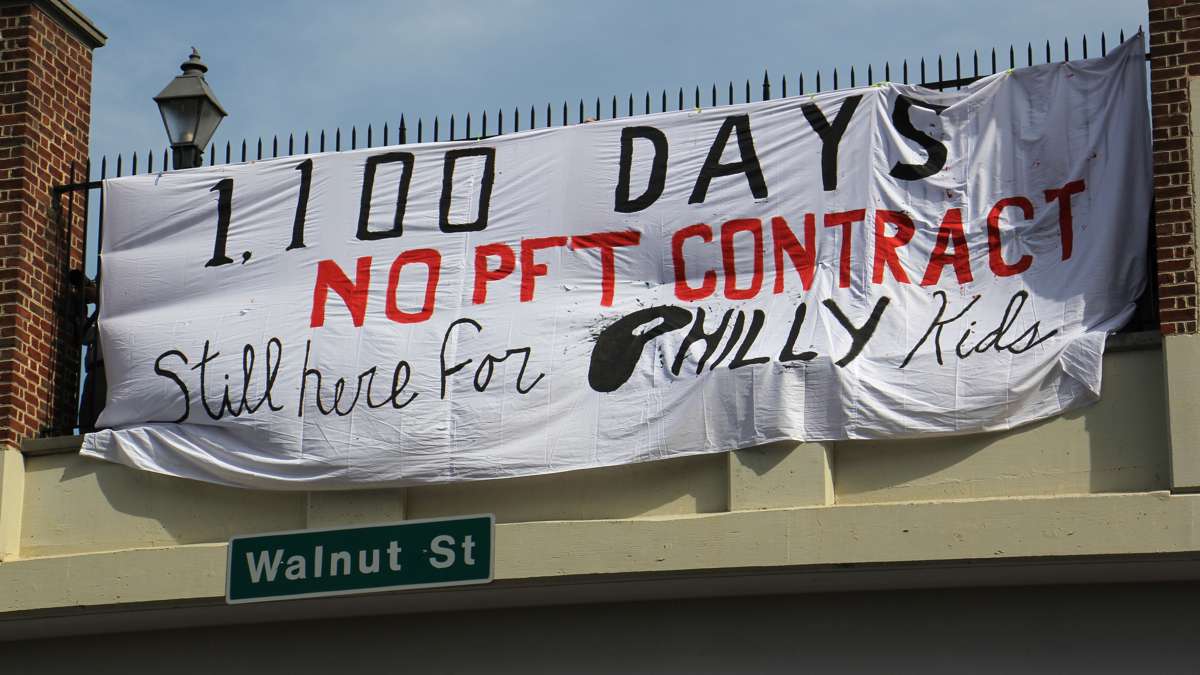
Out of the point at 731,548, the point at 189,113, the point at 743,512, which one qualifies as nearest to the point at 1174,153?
the point at 743,512

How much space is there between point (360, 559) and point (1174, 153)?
559 centimetres

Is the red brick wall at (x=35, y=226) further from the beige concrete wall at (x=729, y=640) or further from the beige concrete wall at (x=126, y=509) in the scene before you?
the beige concrete wall at (x=729, y=640)

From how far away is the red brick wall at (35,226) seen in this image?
13047 millimetres

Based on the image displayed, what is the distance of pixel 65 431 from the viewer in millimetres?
13297

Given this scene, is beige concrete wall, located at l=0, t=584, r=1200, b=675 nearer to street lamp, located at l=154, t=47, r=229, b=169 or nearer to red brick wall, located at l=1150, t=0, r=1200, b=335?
red brick wall, located at l=1150, t=0, r=1200, b=335

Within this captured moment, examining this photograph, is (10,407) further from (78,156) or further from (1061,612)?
(1061,612)

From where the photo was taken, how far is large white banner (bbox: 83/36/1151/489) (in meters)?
11.3

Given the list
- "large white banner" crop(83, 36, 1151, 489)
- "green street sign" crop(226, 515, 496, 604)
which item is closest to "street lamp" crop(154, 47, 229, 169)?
"large white banner" crop(83, 36, 1151, 489)

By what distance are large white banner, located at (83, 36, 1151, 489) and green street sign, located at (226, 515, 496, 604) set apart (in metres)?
0.40

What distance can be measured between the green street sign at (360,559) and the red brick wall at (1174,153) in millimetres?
4333

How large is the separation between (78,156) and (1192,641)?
8594mm

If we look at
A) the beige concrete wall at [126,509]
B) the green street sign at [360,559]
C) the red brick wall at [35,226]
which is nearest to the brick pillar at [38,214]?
the red brick wall at [35,226]

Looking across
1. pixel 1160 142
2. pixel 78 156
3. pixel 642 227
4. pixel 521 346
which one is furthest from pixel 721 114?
pixel 78 156

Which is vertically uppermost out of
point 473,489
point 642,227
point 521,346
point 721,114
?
point 721,114
